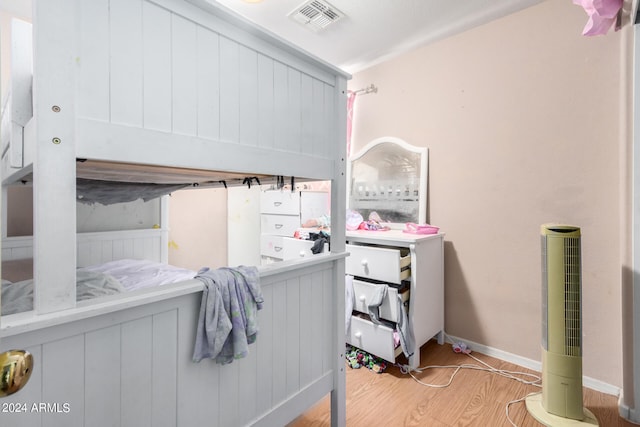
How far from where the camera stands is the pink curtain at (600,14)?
1.58 meters

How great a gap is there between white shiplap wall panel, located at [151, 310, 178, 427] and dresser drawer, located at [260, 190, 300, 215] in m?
1.97

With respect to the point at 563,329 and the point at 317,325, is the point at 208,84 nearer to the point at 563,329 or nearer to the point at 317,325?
the point at 317,325

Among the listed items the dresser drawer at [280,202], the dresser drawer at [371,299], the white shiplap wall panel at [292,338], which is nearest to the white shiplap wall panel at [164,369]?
the white shiplap wall panel at [292,338]

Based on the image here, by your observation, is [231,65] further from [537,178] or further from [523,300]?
[523,300]

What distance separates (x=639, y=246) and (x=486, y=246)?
2.54ft

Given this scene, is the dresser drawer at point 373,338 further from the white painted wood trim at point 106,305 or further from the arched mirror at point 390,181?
the white painted wood trim at point 106,305

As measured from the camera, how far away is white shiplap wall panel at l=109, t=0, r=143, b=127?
28.8 inches

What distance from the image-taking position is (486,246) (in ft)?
7.17

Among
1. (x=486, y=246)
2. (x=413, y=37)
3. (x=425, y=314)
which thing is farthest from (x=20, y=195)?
(x=486, y=246)

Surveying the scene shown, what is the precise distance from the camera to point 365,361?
205 centimetres

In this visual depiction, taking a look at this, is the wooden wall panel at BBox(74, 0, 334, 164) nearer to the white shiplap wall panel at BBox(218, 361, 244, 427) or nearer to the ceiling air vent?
the white shiplap wall panel at BBox(218, 361, 244, 427)

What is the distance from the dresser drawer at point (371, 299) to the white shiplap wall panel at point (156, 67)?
60.3 inches

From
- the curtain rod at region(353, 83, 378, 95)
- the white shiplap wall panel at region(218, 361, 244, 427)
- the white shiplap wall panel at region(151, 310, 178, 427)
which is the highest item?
the curtain rod at region(353, 83, 378, 95)

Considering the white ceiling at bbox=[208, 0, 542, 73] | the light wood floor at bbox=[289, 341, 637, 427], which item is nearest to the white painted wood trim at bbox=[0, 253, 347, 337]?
the light wood floor at bbox=[289, 341, 637, 427]
